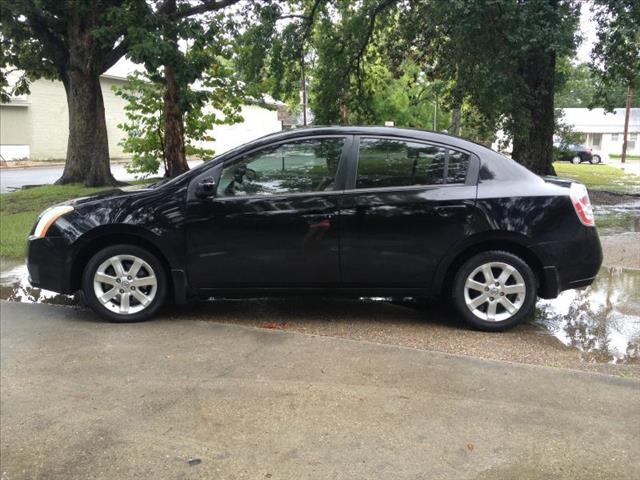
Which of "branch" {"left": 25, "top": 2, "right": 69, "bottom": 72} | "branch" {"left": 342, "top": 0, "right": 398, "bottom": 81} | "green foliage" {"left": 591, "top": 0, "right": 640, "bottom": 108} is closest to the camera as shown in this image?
"green foliage" {"left": 591, "top": 0, "right": 640, "bottom": 108}

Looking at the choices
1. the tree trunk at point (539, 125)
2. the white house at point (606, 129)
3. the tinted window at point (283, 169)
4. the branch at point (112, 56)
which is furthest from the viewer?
the white house at point (606, 129)

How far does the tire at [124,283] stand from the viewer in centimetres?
496

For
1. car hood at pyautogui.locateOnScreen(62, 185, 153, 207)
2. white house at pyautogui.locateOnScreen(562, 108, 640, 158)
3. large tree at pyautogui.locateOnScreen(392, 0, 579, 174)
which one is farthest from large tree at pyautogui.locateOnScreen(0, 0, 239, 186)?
white house at pyautogui.locateOnScreen(562, 108, 640, 158)

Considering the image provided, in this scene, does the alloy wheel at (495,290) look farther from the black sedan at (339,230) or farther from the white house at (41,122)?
the white house at (41,122)

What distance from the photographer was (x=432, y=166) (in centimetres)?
491

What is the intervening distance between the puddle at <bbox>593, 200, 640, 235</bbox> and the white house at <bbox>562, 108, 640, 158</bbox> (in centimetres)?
5040

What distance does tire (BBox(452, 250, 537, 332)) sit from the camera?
481 centimetres

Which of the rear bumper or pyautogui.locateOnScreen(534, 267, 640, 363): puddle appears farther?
the rear bumper

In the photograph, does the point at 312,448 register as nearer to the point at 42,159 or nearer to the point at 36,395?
the point at 36,395

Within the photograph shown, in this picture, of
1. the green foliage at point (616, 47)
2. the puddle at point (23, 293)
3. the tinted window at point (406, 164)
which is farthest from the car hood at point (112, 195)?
the green foliage at point (616, 47)

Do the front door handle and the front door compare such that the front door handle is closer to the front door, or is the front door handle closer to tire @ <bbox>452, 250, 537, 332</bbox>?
the front door

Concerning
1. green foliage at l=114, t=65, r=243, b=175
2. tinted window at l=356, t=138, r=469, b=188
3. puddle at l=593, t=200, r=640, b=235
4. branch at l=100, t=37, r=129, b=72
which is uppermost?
branch at l=100, t=37, r=129, b=72

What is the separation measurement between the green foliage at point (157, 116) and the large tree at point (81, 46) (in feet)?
3.96

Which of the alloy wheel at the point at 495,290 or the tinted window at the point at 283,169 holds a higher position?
the tinted window at the point at 283,169
